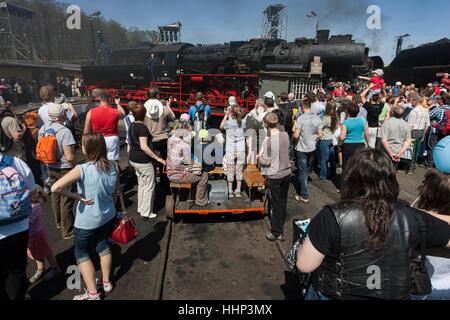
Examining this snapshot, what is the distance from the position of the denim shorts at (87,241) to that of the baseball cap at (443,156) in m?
3.05

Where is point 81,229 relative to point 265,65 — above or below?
below

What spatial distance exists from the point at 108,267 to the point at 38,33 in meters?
62.9

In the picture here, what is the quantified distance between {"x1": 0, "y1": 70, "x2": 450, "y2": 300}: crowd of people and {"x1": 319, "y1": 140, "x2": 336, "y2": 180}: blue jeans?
3cm

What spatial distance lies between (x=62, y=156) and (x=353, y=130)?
5.01 metres

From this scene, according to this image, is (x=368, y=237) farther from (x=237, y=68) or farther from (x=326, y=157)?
(x=237, y=68)

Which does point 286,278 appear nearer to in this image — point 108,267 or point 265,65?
point 108,267

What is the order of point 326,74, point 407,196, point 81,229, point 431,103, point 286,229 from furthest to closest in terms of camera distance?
point 326,74 → point 431,103 → point 407,196 → point 286,229 → point 81,229

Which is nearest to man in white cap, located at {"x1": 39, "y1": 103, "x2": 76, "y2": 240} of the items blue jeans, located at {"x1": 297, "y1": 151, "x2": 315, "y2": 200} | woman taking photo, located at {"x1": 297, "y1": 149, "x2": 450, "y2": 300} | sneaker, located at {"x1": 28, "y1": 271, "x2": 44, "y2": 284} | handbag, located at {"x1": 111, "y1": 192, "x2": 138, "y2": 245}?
sneaker, located at {"x1": 28, "y1": 271, "x2": 44, "y2": 284}

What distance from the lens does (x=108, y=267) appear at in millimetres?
3057

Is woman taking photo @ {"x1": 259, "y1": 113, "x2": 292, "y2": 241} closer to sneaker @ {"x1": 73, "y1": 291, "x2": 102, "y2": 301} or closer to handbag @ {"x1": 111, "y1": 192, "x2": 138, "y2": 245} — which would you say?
handbag @ {"x1": 111, "y1": 192, "x2": 138, "y2": 245}

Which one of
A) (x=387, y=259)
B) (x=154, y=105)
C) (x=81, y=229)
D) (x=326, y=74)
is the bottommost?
(x=81, y=229)

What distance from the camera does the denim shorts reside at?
2807 mm
